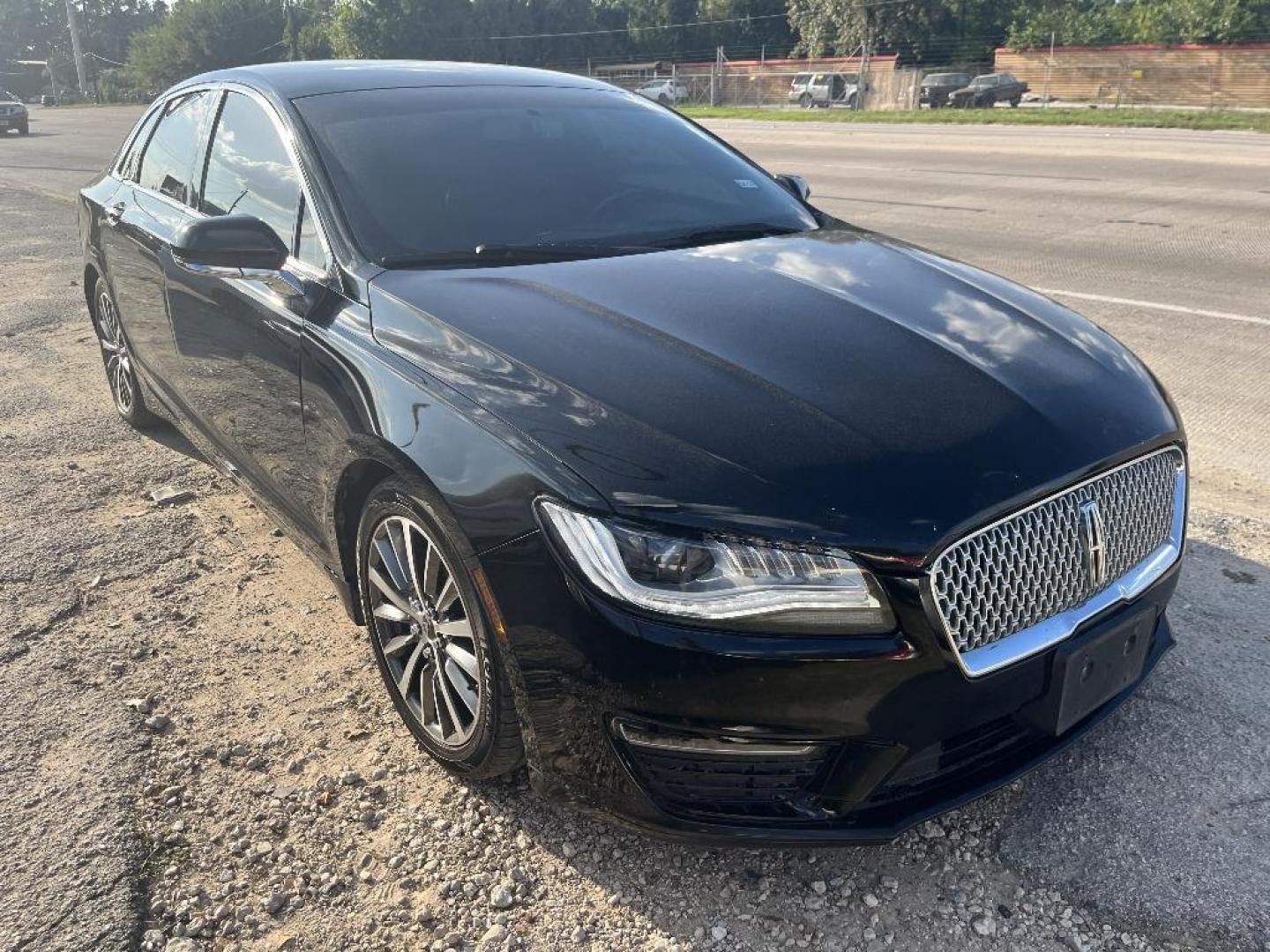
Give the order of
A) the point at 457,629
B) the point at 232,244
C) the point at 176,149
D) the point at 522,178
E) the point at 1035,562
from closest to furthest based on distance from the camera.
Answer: the point at 1035,562 → the point at 457,629 → the point at 232,244 → the point at 522,178 → the point at 176,149

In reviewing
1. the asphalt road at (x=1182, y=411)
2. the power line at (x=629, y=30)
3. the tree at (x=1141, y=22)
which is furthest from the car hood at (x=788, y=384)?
the power line at (x=629, y=30)

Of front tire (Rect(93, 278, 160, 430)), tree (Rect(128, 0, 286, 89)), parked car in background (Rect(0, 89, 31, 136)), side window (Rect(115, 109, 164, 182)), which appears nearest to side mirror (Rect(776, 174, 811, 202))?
side window (Rect(115, 109, 164, 182))

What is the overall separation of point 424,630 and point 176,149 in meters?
2.76

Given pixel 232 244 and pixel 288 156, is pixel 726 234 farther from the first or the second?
pixel 232 244

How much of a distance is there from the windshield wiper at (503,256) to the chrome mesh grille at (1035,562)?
1538 millimetres

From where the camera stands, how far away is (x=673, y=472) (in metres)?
2.12

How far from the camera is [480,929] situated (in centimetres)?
229

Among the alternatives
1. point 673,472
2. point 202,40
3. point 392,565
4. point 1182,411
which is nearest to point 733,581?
point 673,472

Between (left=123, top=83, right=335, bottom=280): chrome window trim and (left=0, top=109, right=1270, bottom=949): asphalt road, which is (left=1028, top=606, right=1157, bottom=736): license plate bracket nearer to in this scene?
(left=0, top=109, right=1270, bottom=949): asphalt road

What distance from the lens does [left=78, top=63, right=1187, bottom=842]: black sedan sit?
A: 206 cm

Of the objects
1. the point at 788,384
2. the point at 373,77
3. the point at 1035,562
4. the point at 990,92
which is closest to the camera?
the point at 1035,562

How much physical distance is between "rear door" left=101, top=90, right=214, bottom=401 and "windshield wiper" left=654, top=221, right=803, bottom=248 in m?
1.86

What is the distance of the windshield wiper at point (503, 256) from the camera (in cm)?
300

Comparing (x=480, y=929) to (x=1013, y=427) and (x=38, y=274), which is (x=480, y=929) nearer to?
(x=1013, y=427)
